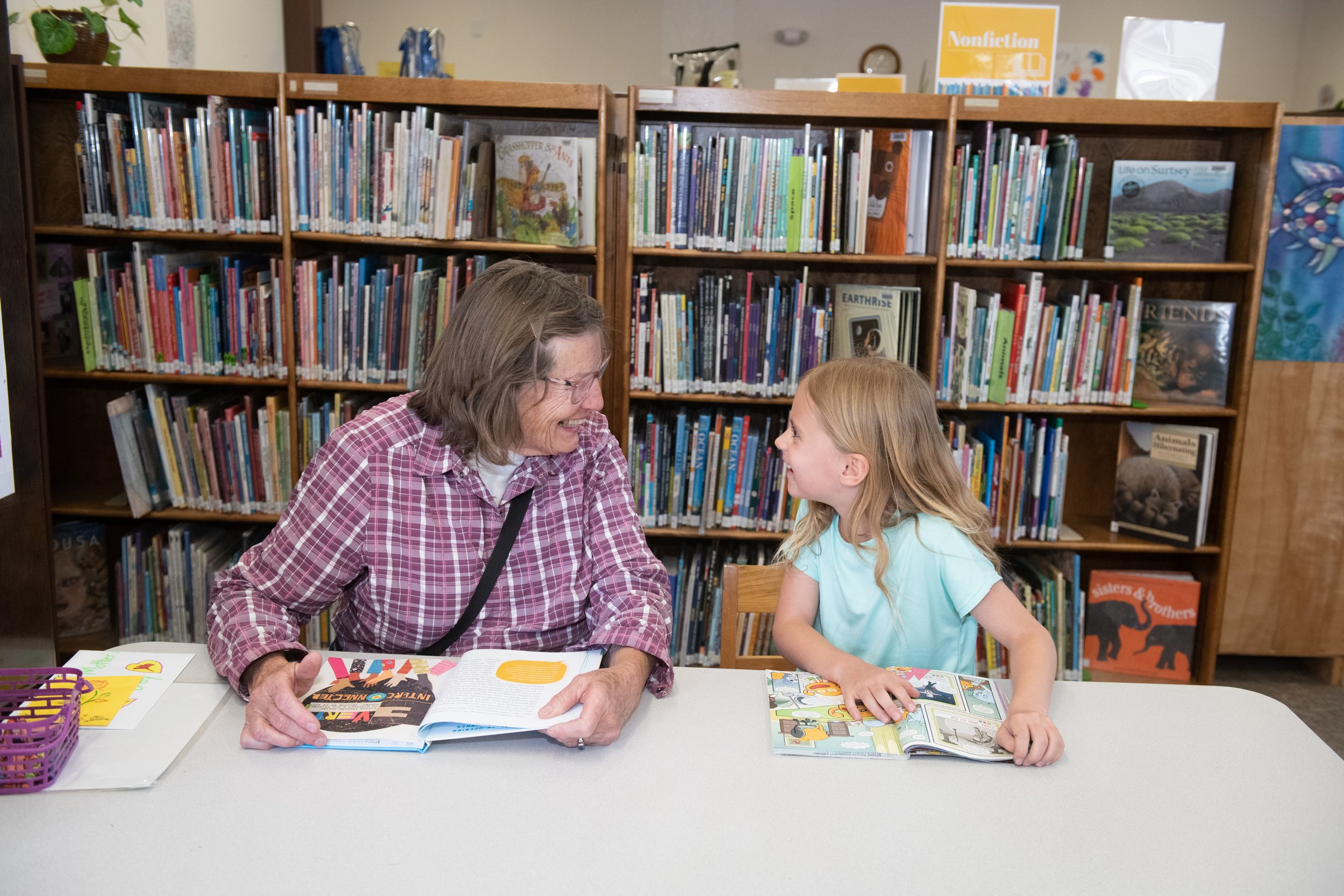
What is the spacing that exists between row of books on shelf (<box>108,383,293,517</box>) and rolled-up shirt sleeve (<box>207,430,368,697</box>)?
1297 millimetres

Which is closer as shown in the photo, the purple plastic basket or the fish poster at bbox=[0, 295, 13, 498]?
the purple plastic basket

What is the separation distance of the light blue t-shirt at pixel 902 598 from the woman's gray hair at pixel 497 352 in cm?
53

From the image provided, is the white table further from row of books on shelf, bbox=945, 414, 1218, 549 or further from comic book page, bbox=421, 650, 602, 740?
row of books on shelf, bbox=945, 414, 1218, 549

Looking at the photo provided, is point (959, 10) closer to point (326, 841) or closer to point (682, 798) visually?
point (682, 798)

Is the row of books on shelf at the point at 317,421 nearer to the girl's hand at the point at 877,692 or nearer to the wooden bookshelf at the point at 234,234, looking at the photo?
the wooden bookshelf at the point at 234,234

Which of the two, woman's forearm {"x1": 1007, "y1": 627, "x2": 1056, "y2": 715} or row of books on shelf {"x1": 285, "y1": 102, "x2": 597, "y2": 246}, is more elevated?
row of books on shelf {"x1": 285, "y1": 102, "x2": 597, "y2": 246}

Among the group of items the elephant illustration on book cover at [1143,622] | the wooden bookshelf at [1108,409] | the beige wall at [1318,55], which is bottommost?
the elephant illustration on book cover at [1143,622]

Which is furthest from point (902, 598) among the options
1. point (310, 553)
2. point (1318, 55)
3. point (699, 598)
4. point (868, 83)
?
point (1318, 55)

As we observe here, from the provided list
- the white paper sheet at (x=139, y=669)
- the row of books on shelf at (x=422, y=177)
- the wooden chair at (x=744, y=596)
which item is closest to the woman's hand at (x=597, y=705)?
the wooden chair at (x=744, y=596)

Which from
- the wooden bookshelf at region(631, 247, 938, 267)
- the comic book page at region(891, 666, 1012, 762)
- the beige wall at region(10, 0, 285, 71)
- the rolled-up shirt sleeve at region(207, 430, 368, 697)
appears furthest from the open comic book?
the beige wall at region(10, 0, 285, 71)

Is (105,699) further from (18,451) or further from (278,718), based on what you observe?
(18,451)

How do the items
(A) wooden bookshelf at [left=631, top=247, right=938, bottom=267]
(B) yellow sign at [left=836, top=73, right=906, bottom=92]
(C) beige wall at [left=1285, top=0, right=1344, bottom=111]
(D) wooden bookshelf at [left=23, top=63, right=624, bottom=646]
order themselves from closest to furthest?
(D) wooden bookshelf at [left=23, top=63, right=624, bottom=646] < (A) wooden bookshelf at [left=631, top=247, right=938, bottom=267] < (B) yellow sign at [left=836, top=73, right=906, bottom=92] < (C) beige wall at [left=1285, top=0, right=1344, bottom=111]

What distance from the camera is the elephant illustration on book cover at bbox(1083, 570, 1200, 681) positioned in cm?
277

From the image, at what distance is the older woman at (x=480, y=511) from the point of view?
1424 millimetres
